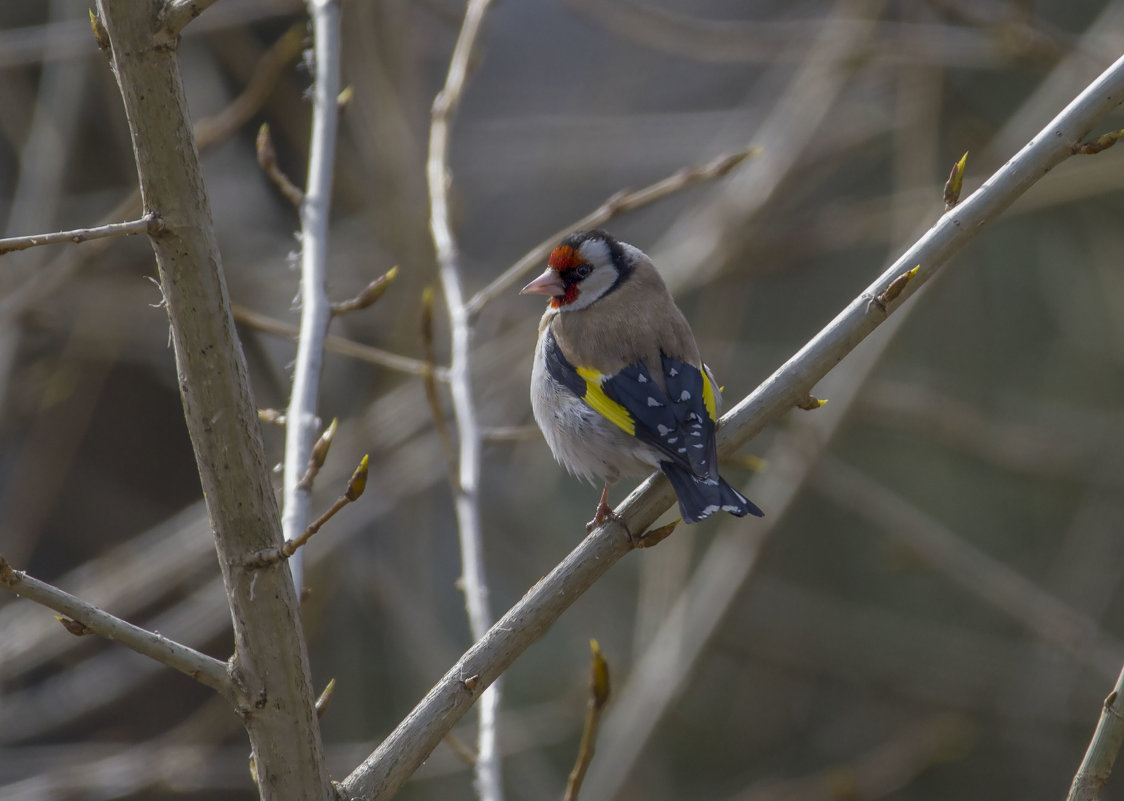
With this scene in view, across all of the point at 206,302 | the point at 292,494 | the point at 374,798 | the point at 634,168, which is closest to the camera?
the point at 206,302

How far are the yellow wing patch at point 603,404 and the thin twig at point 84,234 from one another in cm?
168

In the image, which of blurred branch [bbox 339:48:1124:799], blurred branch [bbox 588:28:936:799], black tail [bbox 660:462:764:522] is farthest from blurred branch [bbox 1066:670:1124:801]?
blurred branch [bbox 588:28:936:799]

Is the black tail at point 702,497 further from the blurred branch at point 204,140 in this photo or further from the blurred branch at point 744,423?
the blurred branch at point 204,140

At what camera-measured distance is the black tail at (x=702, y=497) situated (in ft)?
8.27

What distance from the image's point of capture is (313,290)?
2438mm

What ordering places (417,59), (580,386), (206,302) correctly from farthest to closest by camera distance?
1. (417,59)
2. (580,386)
3. (206,302)

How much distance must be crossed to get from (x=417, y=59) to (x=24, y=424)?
2.57 meters

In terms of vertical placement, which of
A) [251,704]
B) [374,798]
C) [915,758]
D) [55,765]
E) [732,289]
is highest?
[732,289]

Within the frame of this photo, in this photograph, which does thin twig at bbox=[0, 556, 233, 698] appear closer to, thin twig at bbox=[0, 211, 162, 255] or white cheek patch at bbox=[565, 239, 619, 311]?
thin twig at bbox=[0, 211, 162, 255]

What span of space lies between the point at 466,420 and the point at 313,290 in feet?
1.79

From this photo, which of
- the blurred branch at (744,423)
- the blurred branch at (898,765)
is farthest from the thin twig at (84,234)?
the blurred branch at (898,765)

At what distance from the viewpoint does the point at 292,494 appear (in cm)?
214

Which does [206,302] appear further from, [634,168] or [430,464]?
[634,168]

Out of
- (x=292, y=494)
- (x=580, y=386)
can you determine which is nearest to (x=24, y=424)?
(x=580, y=386)
